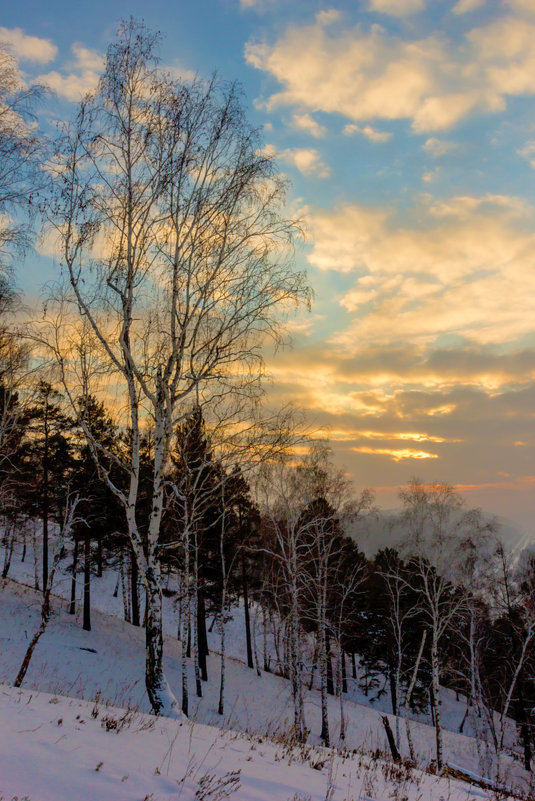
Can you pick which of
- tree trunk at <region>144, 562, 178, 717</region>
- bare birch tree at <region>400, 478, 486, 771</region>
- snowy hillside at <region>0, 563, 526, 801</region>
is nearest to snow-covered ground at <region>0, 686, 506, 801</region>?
tree trunk at <region>144, 562, 178, 717</region>

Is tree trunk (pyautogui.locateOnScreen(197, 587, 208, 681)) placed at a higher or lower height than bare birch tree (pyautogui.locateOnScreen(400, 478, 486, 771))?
lower

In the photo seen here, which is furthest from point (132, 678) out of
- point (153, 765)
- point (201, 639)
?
point (153, 765)

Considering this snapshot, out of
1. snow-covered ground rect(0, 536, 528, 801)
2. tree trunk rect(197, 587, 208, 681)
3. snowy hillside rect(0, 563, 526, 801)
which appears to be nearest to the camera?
snow-covered ground rect(0, 536, 528, 801)

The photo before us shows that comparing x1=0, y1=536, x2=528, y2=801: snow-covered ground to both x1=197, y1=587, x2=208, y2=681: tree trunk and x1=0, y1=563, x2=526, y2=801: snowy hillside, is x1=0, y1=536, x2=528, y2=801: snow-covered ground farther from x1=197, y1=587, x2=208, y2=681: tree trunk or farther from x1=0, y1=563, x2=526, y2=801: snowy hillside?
x1=197, y1=587, x2=208, y2=681: tree trunk

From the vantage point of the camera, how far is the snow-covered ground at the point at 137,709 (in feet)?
14.4

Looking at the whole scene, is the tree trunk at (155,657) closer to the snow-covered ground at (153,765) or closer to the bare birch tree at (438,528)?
the snow-covered ground at (153,765)

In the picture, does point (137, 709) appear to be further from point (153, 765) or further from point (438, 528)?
point (438, 528)

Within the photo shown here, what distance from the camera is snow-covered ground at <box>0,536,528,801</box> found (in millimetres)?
4379

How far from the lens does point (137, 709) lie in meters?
7.07

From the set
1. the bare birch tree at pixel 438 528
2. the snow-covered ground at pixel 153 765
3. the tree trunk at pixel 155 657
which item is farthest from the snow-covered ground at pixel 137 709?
the bare birch tree at pixel 438 528

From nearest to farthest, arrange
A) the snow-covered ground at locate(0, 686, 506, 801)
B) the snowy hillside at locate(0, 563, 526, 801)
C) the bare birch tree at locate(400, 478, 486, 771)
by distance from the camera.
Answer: the snow-covered ground at locate(0, 686, 506, 801) → the snowy hillside at locate(0, 563, 526, 801) → the bare birch tree at locate(400, 478, 486, 771)

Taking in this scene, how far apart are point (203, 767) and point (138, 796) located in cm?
139

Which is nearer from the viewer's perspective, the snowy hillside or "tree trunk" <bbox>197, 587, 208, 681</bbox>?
the snowy hillside

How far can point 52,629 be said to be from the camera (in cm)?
2353
